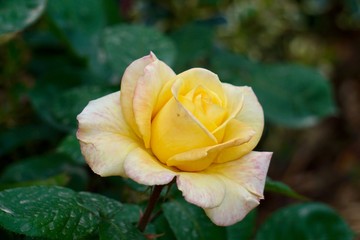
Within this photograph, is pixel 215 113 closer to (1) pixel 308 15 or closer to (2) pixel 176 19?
(2) pixel 176 19

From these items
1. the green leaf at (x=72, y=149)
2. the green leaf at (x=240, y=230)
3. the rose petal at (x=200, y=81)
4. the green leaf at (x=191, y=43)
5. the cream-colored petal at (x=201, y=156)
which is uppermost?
the rose petal at (x=200, y=81)

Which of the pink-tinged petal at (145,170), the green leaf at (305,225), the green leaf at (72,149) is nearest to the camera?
the pink-tinged petal at (145,170)

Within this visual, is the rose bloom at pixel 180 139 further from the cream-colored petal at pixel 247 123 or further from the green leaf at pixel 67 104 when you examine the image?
the green leaf at pixel 67 104

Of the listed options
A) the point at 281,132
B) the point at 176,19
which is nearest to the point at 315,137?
→ the point at 281,132

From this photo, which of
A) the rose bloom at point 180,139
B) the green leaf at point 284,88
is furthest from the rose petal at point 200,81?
the green leaf at point 284,88

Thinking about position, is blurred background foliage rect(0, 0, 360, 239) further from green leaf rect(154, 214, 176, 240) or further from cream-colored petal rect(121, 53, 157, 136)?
cream-colored petal rect(121, 53, 157, 136)
